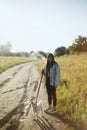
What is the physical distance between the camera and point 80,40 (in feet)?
144

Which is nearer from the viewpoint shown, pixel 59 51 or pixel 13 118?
pixel 13 118

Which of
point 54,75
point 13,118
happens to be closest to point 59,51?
point 54,75

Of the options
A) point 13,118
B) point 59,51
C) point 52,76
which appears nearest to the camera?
point 13,118

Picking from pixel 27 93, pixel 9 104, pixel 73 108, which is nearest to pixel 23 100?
pixel 9 104

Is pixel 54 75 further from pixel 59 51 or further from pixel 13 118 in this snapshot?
pixel 59 51

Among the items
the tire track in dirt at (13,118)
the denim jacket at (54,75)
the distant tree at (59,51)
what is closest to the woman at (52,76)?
the denim jacket at (54,75)

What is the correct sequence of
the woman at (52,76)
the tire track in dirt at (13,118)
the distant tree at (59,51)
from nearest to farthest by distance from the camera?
the tire track in dirt at (13,118) < the woman at (52,76) < the distant tree at (59,51)

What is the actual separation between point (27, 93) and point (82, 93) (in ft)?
14.0

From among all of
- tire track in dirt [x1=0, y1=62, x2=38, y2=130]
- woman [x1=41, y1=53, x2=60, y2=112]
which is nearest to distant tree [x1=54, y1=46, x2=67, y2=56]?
tire track in dirt [x1=0, y1=62, x2=38, y2=130]

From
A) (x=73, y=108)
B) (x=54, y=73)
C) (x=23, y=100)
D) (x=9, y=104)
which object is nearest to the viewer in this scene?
(x=73, y=108)

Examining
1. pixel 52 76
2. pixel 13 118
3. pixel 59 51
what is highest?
pixel 59 51

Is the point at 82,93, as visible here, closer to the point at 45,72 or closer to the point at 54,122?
the point at 45,72

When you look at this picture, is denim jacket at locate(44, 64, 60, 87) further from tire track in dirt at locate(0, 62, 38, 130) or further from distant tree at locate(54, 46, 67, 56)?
distant tree at locate(54, 46, 67, 56)

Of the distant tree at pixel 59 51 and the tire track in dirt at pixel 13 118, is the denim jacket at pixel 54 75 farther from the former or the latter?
the distant tree at pixel 59 51
